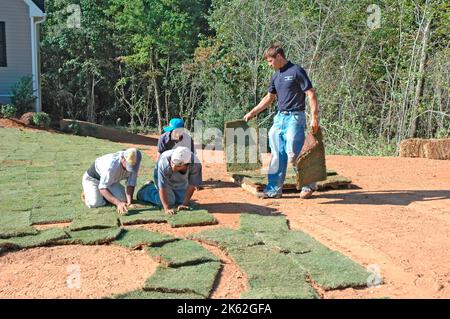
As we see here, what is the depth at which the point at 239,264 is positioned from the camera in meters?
4.31

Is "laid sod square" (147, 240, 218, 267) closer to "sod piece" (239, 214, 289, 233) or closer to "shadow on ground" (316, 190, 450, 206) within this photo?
"sod piece" (239, 214, 289, 233)

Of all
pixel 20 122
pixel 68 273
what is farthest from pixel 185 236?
pixel 20 122

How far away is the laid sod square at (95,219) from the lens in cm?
530

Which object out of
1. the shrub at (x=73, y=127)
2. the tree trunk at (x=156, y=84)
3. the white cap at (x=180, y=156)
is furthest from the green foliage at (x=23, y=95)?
the white cap at (x=180, y=156)

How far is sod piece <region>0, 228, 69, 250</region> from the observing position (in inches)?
187

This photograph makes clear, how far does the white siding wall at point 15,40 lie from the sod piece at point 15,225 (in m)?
11.5

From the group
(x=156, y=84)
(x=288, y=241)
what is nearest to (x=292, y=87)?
(x=288, y=241)

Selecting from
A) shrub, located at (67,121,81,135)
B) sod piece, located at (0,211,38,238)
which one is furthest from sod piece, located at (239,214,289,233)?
shrub, located at (67,121,81,135)

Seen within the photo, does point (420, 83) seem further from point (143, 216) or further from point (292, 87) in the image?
point (143, 216)

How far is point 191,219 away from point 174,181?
30.1 inches

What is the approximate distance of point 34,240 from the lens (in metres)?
4.88

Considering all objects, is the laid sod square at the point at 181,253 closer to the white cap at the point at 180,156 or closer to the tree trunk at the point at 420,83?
the white cap at the point at 180,156

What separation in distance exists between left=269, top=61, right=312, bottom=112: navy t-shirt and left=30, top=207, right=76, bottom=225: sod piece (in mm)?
2791
